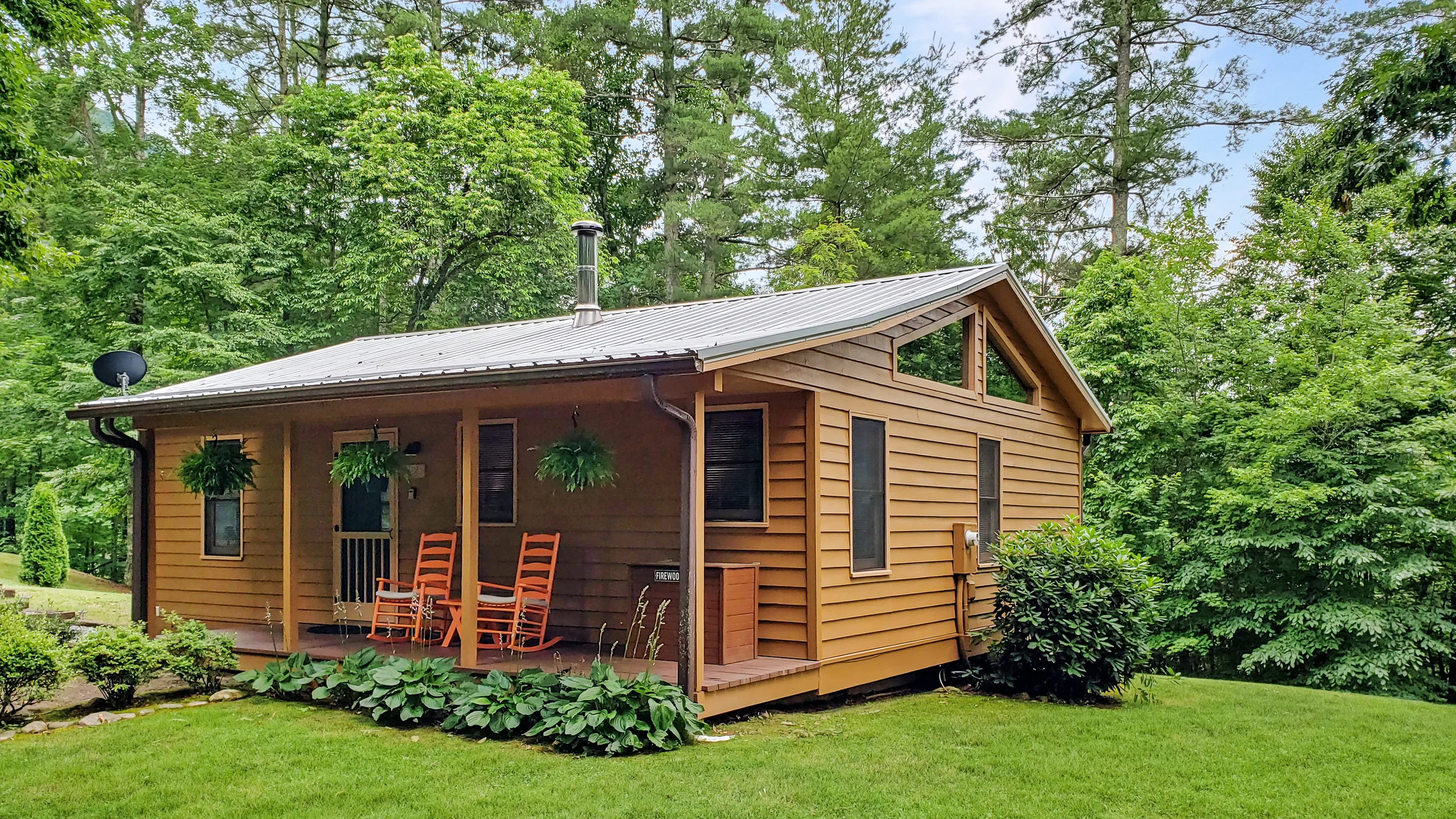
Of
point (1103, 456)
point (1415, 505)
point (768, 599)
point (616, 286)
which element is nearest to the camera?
point (768, 599)

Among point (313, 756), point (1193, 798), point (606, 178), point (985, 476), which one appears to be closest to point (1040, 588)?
point (985, 476)

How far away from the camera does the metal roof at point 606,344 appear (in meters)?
5.88

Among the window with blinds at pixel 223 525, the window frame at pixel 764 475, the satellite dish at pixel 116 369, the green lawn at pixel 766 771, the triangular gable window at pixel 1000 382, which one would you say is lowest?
the green lawn at pixel 766 771

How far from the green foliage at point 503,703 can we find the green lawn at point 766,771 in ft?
0.47

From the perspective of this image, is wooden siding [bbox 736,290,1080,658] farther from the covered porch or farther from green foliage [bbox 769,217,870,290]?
green foliage [bbox 769,217,870,290]

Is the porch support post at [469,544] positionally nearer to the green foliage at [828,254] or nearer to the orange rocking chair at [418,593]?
the orange rocking chair at [418,593]

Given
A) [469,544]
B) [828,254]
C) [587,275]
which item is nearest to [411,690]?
[469,544]

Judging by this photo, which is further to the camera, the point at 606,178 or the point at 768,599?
the point at 606,178

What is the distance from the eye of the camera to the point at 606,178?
2256 centimetres

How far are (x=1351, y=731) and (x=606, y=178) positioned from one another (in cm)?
1814

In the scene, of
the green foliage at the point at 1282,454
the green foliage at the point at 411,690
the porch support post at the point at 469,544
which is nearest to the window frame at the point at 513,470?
the porch support post at the point at 469,544

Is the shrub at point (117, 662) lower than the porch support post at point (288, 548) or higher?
lower

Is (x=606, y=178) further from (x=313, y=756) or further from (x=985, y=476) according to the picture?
(x=313, y=756)

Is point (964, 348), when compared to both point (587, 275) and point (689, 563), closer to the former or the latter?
point (587, 275)
